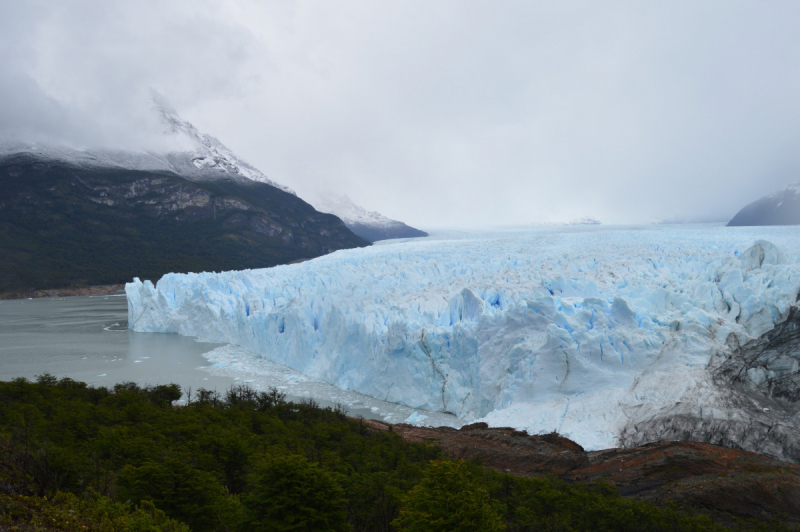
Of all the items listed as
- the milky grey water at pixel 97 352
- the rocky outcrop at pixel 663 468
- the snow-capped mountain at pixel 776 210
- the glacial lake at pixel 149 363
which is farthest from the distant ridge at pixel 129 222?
the snow-capped mountain at pixel 776 210

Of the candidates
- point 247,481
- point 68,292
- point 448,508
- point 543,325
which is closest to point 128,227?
point 68,292

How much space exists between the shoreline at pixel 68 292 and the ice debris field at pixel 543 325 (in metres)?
40.1

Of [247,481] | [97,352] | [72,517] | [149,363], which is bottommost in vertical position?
[149,363]

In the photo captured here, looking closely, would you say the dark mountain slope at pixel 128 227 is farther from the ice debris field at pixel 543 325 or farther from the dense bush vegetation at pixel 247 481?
the dense bush vegetation at pixel 247 481

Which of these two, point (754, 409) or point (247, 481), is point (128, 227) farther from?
point (754, 409)

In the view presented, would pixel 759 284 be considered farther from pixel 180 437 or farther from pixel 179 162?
pixel 179 162

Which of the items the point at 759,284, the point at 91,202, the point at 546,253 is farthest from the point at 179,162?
the point at 759,284

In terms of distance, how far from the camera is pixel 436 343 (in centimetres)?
1409

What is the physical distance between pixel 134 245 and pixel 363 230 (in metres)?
47.2

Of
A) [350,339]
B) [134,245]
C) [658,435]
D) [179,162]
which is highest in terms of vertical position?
[179,162]

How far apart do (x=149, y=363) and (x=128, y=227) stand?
58256 mm

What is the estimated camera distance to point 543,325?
12914 millimetres

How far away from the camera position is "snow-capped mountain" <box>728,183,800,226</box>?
3123cm

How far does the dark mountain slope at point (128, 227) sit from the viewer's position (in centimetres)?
5569
